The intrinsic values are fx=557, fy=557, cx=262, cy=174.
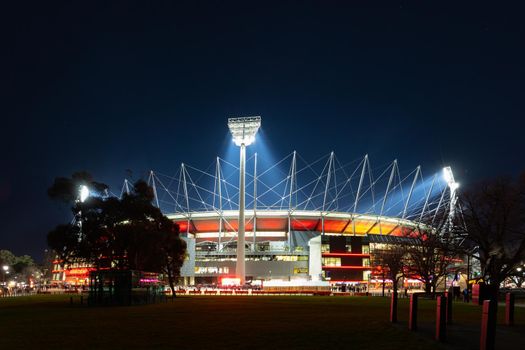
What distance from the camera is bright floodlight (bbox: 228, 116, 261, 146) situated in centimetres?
10992

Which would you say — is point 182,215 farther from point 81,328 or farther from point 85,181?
point 81,328

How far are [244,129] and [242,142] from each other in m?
2.77

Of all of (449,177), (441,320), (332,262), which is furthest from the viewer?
(449,177)

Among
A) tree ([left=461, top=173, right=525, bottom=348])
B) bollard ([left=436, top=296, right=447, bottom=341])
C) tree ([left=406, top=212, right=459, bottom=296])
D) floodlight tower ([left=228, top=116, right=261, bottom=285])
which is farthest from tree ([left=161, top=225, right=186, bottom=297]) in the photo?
floodlight tower ([left=228, top=116, right=261, bottom=285])

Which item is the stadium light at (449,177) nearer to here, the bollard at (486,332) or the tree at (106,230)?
the tree at (106,230)

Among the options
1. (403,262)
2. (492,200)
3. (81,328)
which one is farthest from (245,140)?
(81,328)

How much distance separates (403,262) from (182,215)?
66.9 meters

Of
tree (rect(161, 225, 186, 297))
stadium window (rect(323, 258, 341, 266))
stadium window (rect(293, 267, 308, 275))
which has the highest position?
tree (rect(161, 225, 186, 297))

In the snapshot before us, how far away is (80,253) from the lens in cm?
4928

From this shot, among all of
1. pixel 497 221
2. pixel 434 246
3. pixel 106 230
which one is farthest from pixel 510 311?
pixel 106 230

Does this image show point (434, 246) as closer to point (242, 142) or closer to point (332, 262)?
point (242, 142)

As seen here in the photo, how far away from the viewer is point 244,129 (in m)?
111

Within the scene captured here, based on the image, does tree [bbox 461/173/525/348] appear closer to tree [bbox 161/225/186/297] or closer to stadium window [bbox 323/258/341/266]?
tree [bbox 161/225/186/297]

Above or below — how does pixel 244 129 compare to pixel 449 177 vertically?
above
